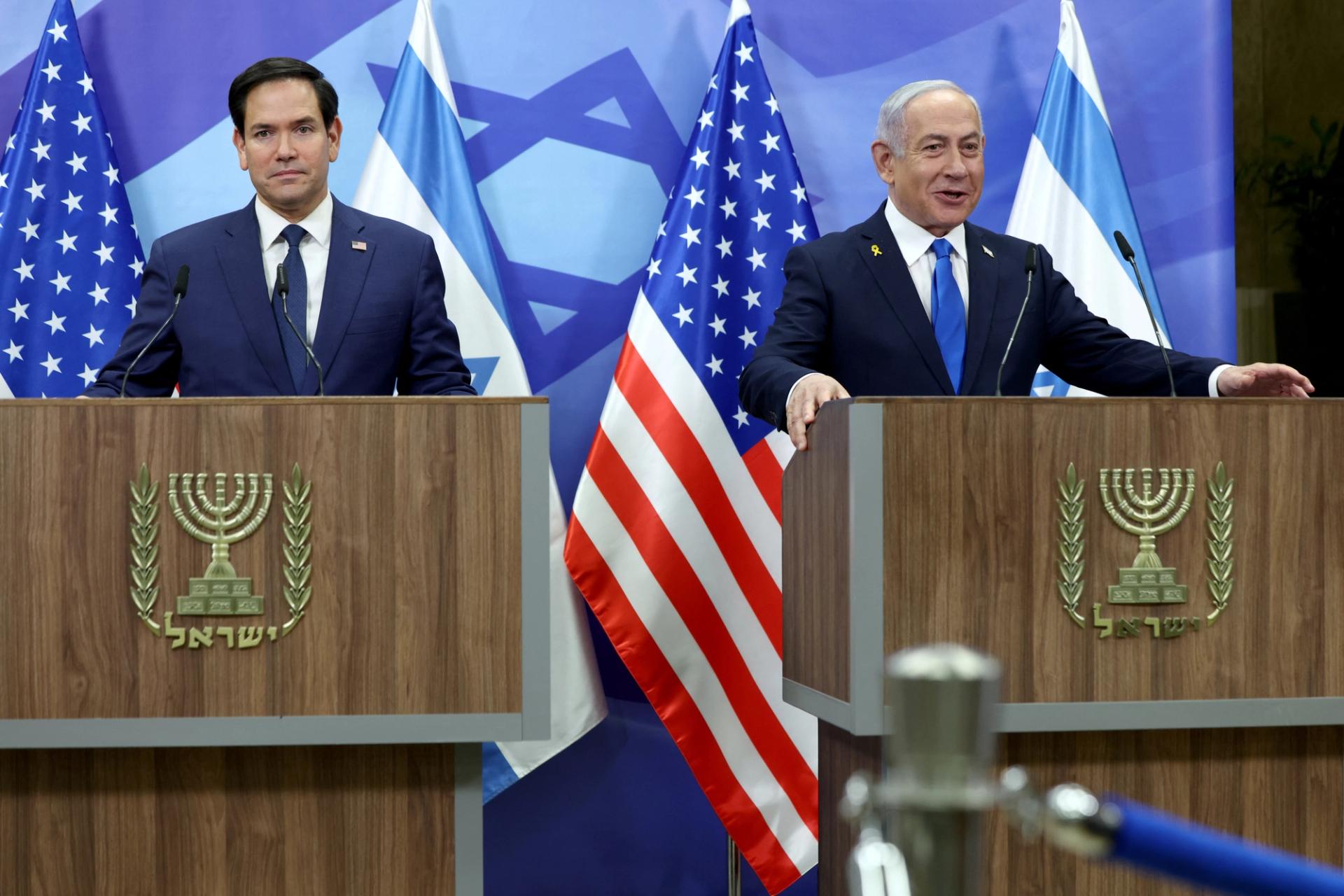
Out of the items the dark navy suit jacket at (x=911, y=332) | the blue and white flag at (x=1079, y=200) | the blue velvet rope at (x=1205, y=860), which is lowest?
the blue velvet rope at (x=1205, y=860)

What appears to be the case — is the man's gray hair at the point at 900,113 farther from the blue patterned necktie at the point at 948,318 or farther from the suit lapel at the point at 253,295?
the suit lapel at the point at 253,295

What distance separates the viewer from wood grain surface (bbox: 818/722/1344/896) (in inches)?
96.3

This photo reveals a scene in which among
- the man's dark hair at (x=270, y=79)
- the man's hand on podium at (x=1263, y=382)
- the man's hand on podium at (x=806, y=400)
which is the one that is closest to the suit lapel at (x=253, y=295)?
the man's dark hair at (x=270, y=79)

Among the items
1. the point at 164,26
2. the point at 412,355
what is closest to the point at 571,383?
the point at 412,355

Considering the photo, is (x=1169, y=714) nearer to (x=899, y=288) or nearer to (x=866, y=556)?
(x=866, y=556)

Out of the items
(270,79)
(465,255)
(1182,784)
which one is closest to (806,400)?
(1182,784)

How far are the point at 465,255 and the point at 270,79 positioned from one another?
33.8 inches

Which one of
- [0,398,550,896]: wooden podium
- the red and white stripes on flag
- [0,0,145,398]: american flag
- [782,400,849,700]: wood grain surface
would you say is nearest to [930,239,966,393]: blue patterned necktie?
[782,400,849,700]: wood grain surface

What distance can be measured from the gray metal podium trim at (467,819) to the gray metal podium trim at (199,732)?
0.16 m

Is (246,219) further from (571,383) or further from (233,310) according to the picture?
(571,383)

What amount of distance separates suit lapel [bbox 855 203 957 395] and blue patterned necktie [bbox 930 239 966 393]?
0.9 inches

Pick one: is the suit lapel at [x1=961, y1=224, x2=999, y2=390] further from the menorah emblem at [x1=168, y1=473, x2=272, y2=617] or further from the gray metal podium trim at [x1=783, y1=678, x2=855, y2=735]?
the menorah emblem at [x1=168, y1=473, x2=272, y2=617]

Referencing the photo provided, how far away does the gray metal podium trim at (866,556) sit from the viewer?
2.30 m

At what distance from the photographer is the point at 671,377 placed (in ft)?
12.7
